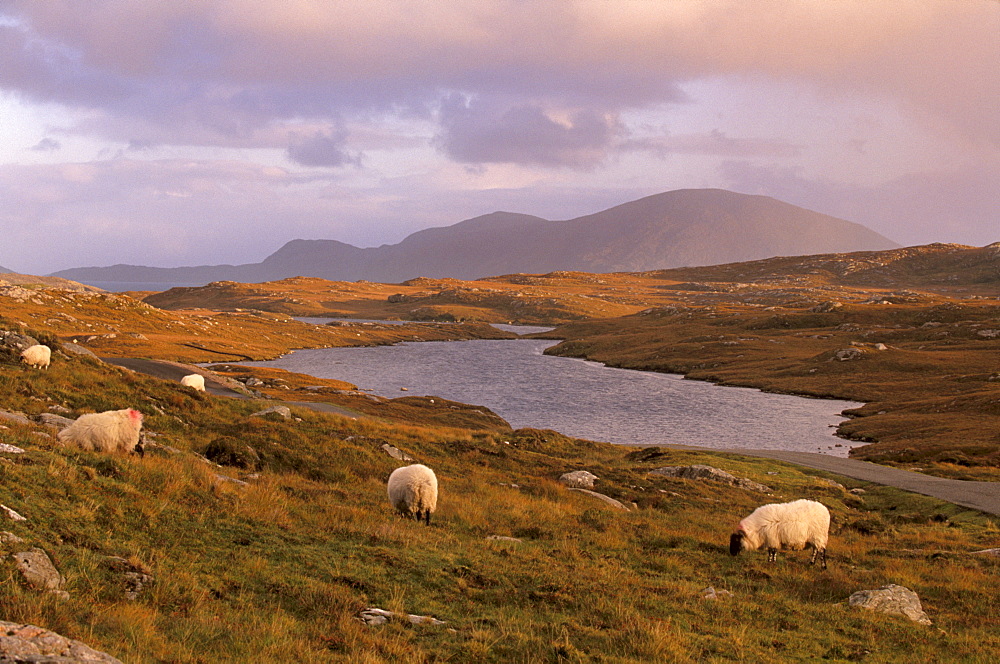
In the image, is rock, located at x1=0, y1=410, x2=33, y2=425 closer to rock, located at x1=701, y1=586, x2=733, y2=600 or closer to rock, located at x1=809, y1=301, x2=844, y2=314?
rock, located at x1=701, y1=586, x2=733, y2=600

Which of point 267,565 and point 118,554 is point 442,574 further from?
point 118,554

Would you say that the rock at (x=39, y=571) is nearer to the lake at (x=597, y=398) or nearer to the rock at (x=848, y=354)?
the lake at (x=597, y=398)

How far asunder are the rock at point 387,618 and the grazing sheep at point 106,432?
1076 centimetres

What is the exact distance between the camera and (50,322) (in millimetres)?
114562

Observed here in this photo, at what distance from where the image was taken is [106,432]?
1777 cm

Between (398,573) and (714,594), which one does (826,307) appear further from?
(398,573)

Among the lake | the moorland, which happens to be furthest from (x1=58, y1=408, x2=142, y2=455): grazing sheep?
the lake

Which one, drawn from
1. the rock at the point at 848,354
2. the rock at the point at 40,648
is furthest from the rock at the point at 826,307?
the rock at the point at 40,648

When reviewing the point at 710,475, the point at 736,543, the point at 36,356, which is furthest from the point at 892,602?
the point at 36,356

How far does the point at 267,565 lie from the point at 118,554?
2.49m

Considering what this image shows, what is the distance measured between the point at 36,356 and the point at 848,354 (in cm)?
11760

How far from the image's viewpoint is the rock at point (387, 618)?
10547 mm

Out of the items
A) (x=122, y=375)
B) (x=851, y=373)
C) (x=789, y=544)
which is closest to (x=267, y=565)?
(x=789, y=544)

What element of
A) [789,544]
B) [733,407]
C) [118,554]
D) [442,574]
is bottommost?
[733,407]
